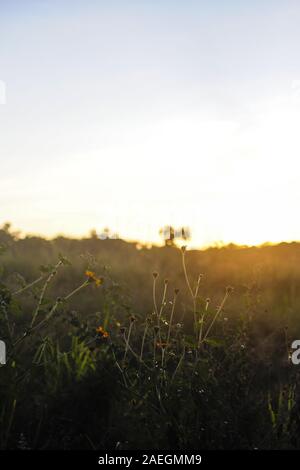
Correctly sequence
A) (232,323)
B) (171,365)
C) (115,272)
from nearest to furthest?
(171,365), (232,323), (115,272)

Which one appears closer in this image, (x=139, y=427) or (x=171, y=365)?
(x=139, y=427)

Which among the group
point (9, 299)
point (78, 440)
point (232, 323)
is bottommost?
point (78, 440)

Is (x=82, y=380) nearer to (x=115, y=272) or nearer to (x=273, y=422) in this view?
(x=273, y=422)

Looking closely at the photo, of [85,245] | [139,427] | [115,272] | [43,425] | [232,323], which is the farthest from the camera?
[85,245]

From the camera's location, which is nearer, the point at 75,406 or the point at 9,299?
the point at 9,299

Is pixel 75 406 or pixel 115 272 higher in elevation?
pixel 115 272

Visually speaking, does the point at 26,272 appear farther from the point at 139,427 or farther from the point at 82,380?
the point at 139,427

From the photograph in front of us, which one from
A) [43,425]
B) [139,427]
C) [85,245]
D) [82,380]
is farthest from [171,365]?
[85,245]

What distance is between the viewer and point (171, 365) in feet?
17.1

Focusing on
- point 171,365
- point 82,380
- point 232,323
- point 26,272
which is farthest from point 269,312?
point 26,272

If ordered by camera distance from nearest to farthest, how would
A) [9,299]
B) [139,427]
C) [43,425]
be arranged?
[139,427] → [9,299] → [43,425]

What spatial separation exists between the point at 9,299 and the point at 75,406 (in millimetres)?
1126

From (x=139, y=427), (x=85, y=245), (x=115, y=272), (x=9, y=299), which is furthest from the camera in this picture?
(x=85, y=245)

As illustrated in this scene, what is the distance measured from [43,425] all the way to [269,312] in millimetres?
2947
